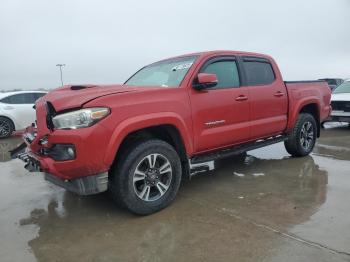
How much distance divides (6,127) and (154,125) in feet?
28.4

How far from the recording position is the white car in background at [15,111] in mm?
11453

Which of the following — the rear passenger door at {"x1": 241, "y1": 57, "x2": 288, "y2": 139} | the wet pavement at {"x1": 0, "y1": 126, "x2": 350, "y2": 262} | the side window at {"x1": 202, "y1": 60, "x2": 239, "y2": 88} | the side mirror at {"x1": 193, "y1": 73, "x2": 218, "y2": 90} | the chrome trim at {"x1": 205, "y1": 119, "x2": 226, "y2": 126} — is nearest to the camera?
the wet pavement at {"x1": 0, "y1": 126, "x2": 350, "y2": 262}

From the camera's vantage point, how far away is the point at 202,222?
400 centimetres

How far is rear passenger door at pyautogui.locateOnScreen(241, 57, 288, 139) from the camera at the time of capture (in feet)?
18.5

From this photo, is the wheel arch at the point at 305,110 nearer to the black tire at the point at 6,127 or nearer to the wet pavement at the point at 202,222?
the wet pavement at the point at 202,222

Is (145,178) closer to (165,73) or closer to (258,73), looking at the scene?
(165,73)

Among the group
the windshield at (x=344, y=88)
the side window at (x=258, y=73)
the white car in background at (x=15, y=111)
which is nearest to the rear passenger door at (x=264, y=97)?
the side window at (x=258, y=73)

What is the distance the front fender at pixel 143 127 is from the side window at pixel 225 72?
95 cm

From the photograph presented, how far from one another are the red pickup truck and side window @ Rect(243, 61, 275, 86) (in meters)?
0.02

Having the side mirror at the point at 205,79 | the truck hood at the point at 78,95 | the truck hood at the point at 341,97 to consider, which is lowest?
the truck hood at the point at 341,97

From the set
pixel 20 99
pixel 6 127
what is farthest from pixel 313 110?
pixel 20 99

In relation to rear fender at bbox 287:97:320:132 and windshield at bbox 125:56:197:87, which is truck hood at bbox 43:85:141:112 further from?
rear fender at bbox 287:97:320:132

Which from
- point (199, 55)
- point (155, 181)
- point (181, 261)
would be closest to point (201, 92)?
point (199, 55)

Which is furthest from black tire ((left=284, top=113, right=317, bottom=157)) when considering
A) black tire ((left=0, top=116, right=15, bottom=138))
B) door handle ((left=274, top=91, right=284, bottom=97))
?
black tire ((left=0, top=116, right=15, bottom=138))
